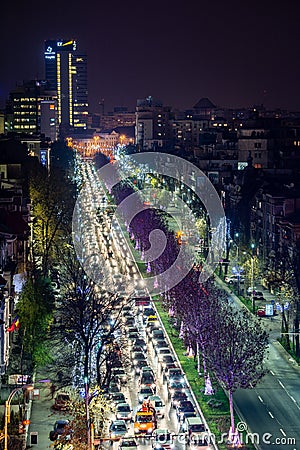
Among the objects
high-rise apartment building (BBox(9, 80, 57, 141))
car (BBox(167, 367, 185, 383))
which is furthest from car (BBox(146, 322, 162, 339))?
high-rise apartment building (BBox(9, 80, 57, 141))

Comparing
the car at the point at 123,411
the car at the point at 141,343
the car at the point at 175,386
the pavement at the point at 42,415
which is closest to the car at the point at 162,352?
the car at the point at 141,343

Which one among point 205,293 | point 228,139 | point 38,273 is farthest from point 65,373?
point 228,139

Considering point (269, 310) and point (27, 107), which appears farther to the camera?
point (27, 107)

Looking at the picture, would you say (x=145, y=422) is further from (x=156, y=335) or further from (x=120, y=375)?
(x=156, y=335)

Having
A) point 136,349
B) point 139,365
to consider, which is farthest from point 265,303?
point 139,365

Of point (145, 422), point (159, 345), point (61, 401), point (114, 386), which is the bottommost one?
point (145, 422)

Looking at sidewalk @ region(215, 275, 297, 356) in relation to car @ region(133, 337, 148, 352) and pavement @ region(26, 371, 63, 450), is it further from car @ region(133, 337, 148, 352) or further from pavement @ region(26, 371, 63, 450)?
pavement @ region(26, 371, 63, 450)

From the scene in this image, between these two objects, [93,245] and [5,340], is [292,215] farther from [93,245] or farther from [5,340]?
[5,340]

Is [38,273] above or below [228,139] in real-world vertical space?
below
